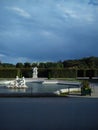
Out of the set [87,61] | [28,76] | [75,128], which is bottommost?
[75,128]

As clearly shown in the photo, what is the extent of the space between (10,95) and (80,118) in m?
11.7

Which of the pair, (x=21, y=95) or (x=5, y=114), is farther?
(x=21, y=95)

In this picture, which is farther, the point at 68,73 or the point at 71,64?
the point at 71,64

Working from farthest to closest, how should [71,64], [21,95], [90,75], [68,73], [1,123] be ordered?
[71,64] < [90,75] < [68,73] < [21,95] < [1,123]

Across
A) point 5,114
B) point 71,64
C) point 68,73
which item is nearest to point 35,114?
point 5,114

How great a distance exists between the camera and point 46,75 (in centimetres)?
6519

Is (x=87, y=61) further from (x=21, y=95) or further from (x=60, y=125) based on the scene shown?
(x=60, y=125)

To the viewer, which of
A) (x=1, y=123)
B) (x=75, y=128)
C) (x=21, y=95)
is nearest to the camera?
(x=75, y=128)

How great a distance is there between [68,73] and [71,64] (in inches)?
1680

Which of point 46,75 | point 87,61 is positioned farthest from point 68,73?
point 87,61

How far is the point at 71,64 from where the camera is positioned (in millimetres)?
105500

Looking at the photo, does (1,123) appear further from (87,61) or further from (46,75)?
(87,61)

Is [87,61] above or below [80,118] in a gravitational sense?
above

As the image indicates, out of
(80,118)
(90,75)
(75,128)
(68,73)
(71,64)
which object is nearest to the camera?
(75,128)
